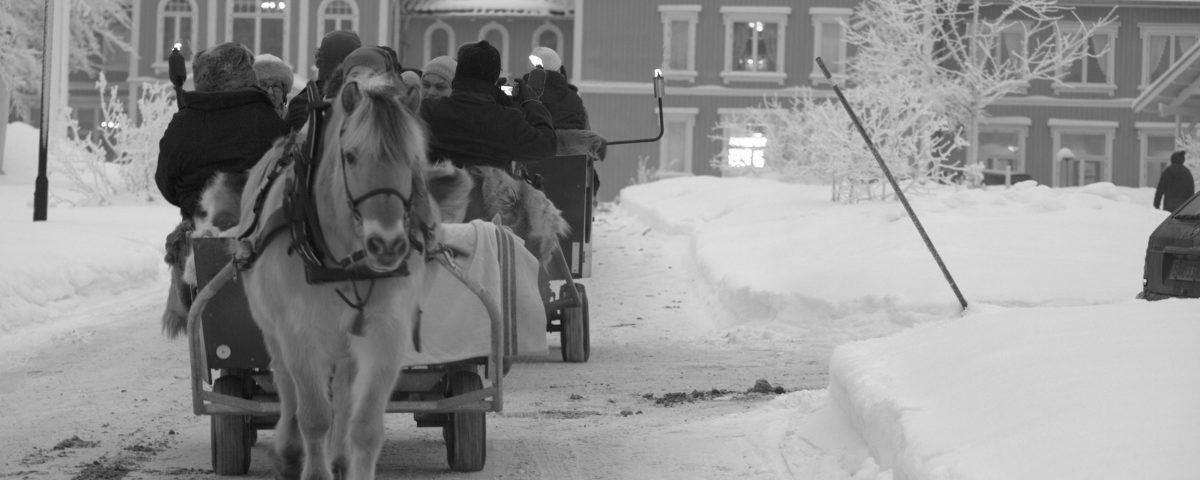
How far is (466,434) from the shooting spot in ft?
28.9

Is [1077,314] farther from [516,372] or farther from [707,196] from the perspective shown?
[707,196]

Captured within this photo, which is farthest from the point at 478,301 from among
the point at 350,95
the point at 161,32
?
the point at 161,32

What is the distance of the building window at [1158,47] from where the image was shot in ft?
186

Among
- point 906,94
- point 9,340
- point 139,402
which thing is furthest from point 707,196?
point 139,402

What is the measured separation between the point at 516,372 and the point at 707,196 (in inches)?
973

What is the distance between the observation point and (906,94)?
3225 cm

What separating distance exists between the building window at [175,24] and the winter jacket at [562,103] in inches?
1841

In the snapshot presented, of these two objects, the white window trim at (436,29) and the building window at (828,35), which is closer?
the building window at (828,35)

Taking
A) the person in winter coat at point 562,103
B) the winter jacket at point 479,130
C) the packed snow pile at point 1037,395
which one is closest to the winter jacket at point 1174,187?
the person in winter coat at point 562,103

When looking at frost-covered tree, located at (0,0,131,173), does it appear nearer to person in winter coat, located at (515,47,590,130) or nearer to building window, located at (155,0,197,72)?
building window, located at (155,0,197,72)

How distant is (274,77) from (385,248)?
15.2 ft

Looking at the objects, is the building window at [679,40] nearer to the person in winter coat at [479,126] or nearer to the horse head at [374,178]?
the person in winter coat at [479,126]

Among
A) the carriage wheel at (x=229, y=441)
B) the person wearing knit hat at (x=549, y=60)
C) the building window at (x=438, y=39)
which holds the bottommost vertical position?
the carriage wheel at (x=229, y=441)

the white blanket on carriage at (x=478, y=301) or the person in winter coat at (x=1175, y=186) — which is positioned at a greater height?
the person in winter coat at (x=1175, y=186)
